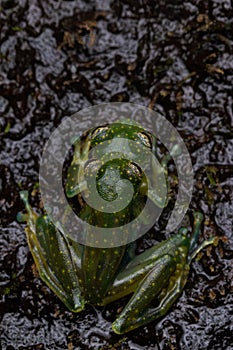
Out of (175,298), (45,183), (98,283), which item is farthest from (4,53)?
(175,298)

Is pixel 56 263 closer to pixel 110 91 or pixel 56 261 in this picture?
pixel 56 261

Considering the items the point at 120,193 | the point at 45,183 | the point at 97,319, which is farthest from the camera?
the point at 45,183

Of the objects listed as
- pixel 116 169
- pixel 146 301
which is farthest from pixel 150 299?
pixel 116 169

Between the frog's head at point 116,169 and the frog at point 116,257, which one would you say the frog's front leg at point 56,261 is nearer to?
the frog at point 116,257

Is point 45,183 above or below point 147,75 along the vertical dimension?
below

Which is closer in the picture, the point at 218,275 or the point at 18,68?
the point at 218,275

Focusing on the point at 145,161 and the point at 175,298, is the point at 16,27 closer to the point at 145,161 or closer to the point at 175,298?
the point at 145,161

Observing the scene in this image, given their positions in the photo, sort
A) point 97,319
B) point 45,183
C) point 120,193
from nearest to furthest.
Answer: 1. point 120,193
2. point 97,319
3. point 45,183
